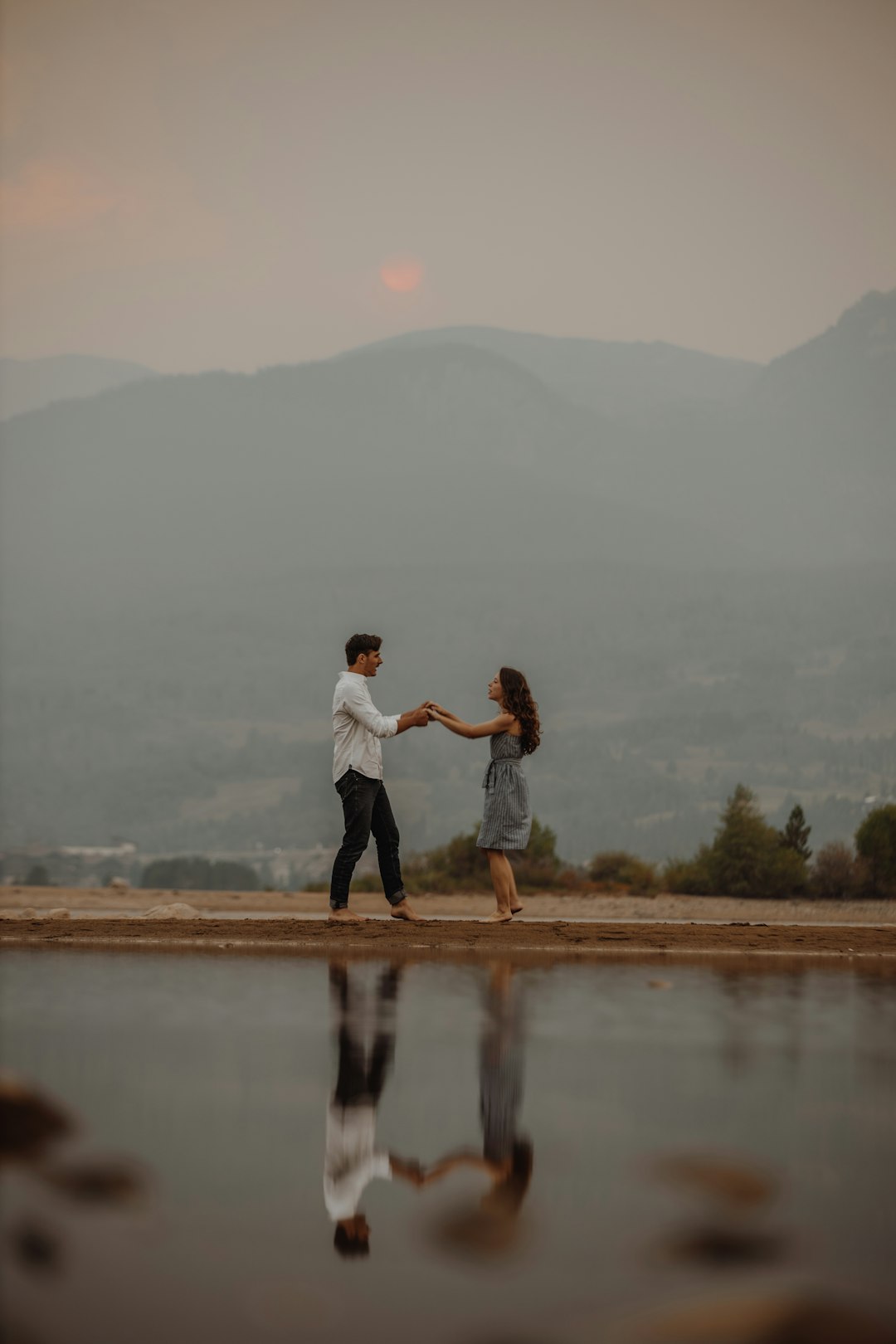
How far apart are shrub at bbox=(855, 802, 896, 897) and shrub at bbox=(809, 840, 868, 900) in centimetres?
19

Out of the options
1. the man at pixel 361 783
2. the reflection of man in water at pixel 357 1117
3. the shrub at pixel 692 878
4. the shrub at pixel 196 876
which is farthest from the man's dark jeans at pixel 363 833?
the shrub at pixel 196 876

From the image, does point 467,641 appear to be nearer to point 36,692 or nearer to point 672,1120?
point 36,692

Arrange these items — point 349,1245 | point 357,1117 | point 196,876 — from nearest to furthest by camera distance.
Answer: point 349,1245 → point 357,1117 → point 196,876

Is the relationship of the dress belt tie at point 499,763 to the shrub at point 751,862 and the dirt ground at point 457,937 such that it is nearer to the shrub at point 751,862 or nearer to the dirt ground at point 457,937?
the dirt ground at point 457,937

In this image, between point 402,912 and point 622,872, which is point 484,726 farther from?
point 622,872

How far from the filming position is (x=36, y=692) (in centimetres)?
18475

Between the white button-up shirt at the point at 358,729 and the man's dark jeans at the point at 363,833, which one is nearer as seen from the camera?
the man's dark jeans at the point at 363,833

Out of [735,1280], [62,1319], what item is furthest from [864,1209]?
[62,1319]

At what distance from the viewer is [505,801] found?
12.6 m

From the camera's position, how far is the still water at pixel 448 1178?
3064mm

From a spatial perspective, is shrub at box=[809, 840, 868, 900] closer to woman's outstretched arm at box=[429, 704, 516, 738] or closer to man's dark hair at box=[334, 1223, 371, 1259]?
woman's outstretched arm at box=[429, 704, 516, 738]

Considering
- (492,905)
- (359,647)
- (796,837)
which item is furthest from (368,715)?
(796,837)

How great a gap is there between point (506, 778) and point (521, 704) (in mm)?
613

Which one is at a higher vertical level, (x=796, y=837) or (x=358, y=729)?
(x=358, y=729)
